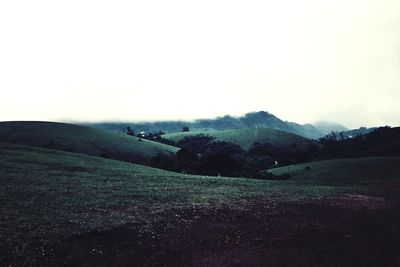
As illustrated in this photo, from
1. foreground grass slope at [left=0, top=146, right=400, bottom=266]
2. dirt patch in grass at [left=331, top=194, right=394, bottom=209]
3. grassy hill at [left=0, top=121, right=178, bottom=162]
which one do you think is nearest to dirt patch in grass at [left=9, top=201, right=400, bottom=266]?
foreground grass slope at [left=0, top=146, right=400, bottom=266]

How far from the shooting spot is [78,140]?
143 metres

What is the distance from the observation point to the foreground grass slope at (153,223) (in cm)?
2345

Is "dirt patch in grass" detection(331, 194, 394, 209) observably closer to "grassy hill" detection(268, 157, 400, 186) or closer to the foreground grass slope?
the foreground grass slope

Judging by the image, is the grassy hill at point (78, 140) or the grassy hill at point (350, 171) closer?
the grassy hill at point (350, 171)

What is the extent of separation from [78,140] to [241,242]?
12626 cm

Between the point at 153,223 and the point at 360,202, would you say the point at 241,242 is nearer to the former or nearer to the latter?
the point at 153,223

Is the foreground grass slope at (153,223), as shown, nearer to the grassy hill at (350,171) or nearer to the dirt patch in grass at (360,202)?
the dirt patch in grass at (360,202)

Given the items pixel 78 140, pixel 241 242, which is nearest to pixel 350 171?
pixel 241 242

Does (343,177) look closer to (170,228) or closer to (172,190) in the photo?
(172,190)

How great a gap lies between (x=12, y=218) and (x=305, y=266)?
22753 mm

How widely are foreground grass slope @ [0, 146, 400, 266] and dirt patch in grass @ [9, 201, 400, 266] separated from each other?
6 cm

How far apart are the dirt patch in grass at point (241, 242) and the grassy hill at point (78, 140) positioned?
9599cm

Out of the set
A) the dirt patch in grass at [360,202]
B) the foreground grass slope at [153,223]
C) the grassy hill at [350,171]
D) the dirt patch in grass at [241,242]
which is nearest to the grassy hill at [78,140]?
the grassy hill at [350,171]

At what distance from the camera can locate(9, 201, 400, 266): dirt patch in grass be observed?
2286cm
